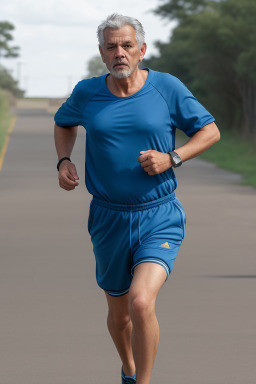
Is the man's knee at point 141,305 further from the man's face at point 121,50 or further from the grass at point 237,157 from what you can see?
the grass at point 237,157

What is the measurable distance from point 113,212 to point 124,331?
70 cm

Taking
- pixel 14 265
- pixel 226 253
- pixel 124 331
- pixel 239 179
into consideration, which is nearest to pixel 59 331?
pixel 124 331

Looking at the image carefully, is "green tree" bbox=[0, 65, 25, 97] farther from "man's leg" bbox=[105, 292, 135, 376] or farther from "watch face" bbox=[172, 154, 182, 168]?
"watch face" bbox=[172, 154, 182, 168]

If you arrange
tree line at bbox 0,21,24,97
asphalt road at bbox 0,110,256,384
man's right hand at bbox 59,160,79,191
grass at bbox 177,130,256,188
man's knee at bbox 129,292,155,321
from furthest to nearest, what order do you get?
1. tree line at bbox 0,21,24,97
2. grass at bbox 177,130,256,188
3. asphalt road at bbox 0,110,256,384
4. man's right hand at bbox 59,160,79,191
5. man's knee at bbox 129,292,155,321

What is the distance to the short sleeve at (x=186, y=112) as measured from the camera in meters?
5.18

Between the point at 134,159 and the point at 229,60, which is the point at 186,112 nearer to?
the point at 134,159

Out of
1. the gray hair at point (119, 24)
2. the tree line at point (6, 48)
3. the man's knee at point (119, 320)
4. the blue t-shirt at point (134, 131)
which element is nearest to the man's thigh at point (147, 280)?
the blue t-shirt at point (134, 131)

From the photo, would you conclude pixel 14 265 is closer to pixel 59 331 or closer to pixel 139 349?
pixel 59 331

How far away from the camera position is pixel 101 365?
20.1 feet

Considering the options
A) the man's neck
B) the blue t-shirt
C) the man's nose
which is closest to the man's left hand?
the blue t-shirt

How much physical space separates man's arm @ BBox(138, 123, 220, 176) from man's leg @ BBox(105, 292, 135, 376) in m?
0.84

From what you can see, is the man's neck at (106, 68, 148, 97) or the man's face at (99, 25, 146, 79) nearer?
the man's face at (99, 25, 146, 79)

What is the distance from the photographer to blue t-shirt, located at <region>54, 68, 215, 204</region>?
16.8 feet

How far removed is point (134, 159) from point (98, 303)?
9.79ft
